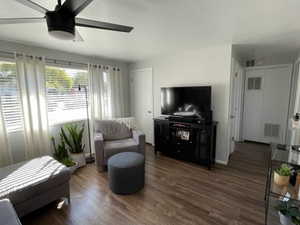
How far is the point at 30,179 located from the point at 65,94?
1888mm

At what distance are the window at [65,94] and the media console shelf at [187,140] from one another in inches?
→ 69.3

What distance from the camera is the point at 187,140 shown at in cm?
310

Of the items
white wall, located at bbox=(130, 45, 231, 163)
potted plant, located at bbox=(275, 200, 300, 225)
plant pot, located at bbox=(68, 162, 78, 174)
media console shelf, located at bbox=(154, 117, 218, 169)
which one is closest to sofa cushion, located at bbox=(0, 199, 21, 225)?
plant pot, located at bbox=(68, 162, 78, 174)

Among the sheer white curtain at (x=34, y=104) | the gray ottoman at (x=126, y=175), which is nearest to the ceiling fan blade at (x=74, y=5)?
the gray ottoman at (x=126, y=175)

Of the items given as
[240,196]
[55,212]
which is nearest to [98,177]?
[55,212]

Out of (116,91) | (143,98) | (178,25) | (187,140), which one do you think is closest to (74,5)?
(178,25)

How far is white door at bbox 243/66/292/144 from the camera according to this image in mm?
3852

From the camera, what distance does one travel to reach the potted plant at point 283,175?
1614mm

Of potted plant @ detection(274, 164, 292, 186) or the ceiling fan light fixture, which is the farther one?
potted plant @ detection(274, 164, 292, 186)

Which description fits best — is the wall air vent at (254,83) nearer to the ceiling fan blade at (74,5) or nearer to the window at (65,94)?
the window at (65,94)

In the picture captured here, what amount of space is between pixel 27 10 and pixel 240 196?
3.38m

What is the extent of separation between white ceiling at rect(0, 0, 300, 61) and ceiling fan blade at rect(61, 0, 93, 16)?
360 mm

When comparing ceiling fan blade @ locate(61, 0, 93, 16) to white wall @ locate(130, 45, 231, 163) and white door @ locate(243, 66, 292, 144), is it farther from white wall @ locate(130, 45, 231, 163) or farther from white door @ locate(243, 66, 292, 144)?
white door @ locate(243, 66, 292, 144)

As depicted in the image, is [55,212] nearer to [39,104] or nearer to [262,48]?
[39,104]
